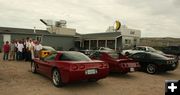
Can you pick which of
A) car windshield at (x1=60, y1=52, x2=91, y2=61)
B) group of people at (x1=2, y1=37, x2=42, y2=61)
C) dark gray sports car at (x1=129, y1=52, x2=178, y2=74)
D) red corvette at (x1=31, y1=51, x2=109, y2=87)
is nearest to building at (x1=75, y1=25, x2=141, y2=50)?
group of people at (x1=2, y1=37, x2=42, y2=61)

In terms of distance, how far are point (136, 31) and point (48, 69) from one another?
115 ft

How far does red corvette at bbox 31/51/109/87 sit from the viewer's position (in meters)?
6.28

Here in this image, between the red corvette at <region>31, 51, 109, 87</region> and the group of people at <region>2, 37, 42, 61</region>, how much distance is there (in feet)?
21.3

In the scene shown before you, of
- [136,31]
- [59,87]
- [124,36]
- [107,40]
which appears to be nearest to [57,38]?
[107,40]

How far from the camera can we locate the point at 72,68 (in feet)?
20.5

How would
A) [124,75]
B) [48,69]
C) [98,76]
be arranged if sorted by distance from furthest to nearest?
[124,75]
[48,69]
[98,76]

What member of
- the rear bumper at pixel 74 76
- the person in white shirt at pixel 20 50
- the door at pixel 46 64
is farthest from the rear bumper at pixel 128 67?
the person in white shirt at pixel 20 50

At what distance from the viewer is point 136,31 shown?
4059 centimetres

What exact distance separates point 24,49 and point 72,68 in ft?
31.6

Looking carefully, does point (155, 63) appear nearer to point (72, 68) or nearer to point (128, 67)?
point (128, 67)

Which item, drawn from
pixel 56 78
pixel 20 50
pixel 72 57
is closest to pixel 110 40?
pixel 20 50

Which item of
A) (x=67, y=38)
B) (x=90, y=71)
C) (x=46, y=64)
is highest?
(x=67, y=38)

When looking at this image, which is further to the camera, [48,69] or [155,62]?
[155,62]

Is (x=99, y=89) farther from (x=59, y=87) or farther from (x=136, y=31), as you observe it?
(x=136, y=31)
